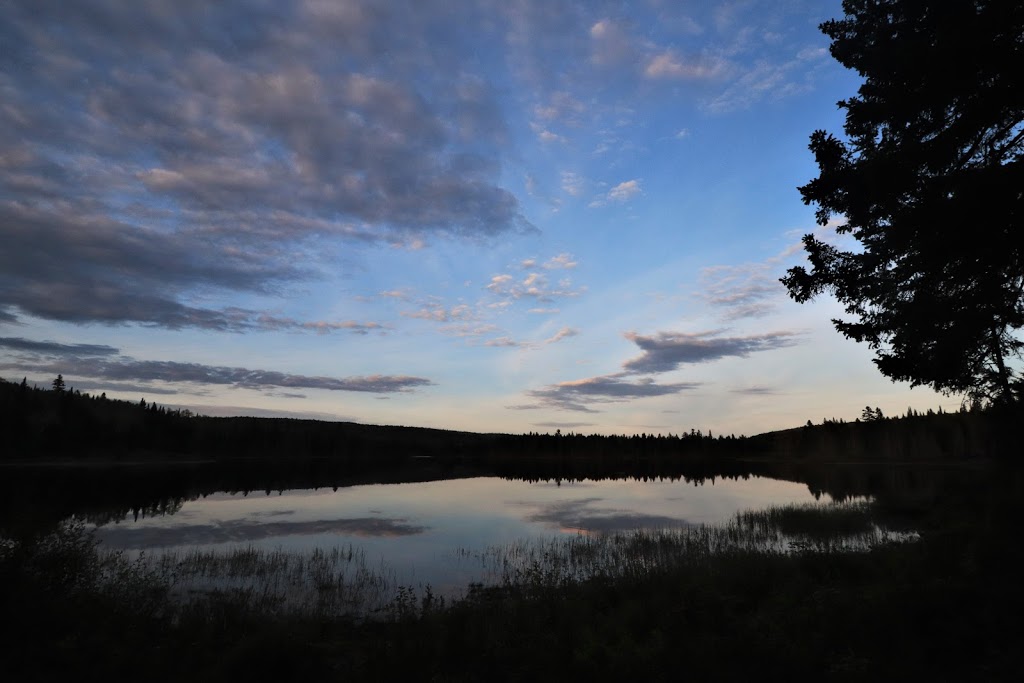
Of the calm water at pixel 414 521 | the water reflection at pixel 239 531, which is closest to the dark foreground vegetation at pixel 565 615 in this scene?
the calm water at pixel 414 521

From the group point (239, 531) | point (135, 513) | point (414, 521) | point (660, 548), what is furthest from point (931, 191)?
point (135, 513)

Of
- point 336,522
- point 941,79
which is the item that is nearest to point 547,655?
point 941,79

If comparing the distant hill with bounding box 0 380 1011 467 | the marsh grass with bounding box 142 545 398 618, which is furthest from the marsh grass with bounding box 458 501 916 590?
the distant hill with bounding box 0 380 1011 467

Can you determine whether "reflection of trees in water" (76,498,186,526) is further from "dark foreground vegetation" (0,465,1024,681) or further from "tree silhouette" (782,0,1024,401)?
"tree silhouette" (782,0,1024,401)

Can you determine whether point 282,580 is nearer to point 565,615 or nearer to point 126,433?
point 565,615

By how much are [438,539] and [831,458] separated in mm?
169323

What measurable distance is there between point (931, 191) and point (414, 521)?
34.5 meters

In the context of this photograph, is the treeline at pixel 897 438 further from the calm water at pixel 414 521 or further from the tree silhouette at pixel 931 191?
the tree silhouette at pixel 931 191

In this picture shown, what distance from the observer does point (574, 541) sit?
94.2 feet

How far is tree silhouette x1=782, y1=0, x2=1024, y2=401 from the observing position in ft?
39.9

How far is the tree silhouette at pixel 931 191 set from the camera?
39.9 feet

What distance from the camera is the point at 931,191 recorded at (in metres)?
13.3

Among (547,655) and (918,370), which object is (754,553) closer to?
(918,370)

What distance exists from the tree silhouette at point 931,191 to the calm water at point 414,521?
54.7 ft
